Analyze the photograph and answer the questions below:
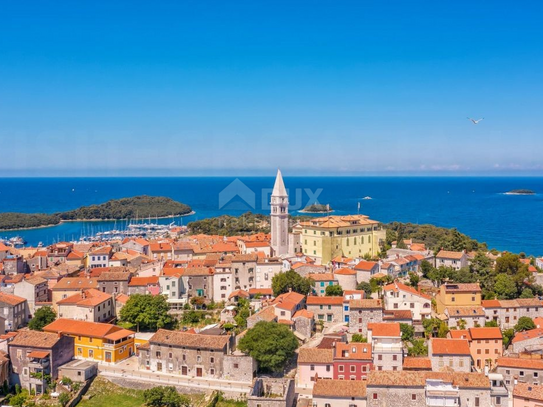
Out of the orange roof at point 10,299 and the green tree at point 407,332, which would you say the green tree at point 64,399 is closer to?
the orange roof at point 10,299

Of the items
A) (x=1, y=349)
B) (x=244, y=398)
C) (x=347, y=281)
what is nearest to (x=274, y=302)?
(x=347, y=281)

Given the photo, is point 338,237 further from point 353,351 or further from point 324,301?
point 353,351

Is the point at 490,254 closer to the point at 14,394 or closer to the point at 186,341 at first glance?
the point at 186,341

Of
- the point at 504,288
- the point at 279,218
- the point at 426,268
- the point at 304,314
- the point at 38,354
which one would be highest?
the point at 279,218

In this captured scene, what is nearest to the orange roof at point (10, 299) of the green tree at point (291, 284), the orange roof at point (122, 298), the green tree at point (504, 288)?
the orange roof at point (122, 298)

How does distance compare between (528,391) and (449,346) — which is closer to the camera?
(528,391)

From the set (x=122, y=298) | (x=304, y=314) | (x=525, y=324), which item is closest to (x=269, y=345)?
(x=304, y=314)

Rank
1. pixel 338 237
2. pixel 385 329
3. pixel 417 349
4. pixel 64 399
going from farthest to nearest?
pixel 338 237, pixel 417 349, pixel 385 329, pixel 64 399
